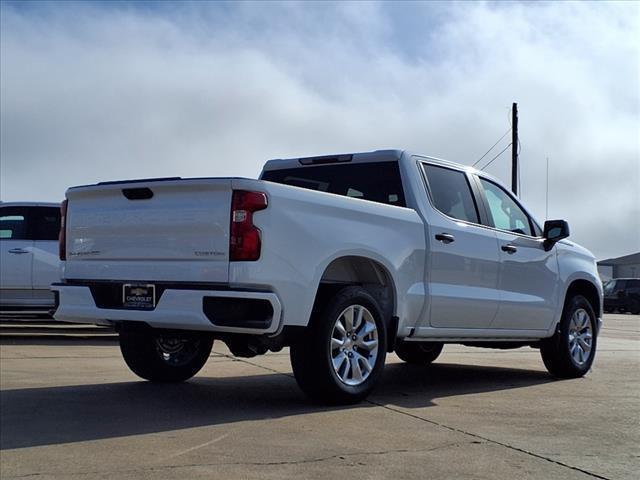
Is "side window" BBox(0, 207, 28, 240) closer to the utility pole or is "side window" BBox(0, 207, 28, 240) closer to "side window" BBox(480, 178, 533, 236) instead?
"side window" BBox(480, 178, 533, 236)

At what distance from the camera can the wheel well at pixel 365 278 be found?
649 cm

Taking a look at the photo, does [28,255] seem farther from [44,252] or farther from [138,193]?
[138,193]

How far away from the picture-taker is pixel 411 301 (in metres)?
6.78

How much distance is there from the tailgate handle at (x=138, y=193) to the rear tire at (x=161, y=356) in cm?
141

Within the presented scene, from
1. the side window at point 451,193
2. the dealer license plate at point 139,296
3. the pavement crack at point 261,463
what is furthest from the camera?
the side window at point 451,193

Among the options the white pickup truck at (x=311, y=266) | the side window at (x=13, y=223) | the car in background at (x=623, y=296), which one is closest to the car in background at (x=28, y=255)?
the side window at (x=13, y=223)

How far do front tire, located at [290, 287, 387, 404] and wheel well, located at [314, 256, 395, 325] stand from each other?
234 mm

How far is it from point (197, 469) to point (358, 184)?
3.55m

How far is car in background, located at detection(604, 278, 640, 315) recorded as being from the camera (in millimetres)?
35500

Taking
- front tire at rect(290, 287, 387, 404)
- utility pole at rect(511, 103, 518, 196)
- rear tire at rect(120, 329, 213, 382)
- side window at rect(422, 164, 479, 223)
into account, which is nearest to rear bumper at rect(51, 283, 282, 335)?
front tire at rect(290, 287, 387, 404)

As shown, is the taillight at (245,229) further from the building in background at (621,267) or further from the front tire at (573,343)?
the building in background at (621,267)

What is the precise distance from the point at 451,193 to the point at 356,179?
865 mm

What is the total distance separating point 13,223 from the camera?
1188cm

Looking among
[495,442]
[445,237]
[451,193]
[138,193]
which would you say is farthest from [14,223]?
[495,442]
